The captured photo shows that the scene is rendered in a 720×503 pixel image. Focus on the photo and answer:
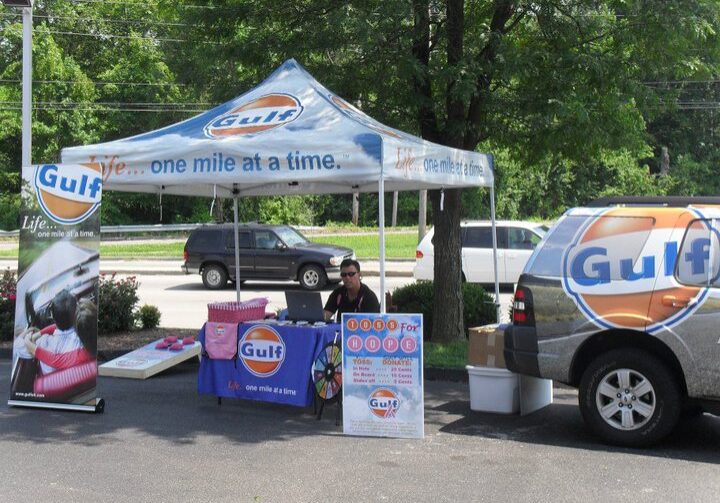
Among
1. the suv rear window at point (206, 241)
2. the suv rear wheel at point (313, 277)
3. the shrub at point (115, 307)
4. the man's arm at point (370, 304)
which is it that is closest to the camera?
the man's arm at point (370, 304)

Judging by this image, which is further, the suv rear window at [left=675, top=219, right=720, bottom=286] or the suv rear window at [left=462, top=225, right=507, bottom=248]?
the suv rear window at [left=462, top=225, right=507, bottom=248]

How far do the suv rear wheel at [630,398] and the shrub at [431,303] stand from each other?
4.86 meters

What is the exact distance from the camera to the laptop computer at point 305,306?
8094mm

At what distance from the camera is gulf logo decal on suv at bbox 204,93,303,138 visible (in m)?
8.23

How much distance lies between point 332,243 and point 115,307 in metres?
21.3

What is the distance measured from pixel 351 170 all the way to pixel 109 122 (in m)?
41.3

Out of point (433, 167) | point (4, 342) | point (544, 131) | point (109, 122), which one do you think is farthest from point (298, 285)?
point (109, 122)

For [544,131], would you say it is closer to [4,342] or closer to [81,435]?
[81,435]

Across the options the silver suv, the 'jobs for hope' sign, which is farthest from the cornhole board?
the silver suv

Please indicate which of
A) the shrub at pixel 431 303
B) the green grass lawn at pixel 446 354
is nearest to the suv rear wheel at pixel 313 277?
the shrub at pixel 431 303

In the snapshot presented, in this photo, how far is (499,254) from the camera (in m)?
19.4

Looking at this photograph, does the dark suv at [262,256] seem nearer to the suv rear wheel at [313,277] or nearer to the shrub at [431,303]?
the suv rear wheel at [313,277]

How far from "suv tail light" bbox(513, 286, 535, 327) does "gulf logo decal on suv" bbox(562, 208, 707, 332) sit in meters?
0.34

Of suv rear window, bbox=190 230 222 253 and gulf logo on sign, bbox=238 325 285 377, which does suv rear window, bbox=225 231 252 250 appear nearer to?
suv rear window, bbox=190 230 222 253
